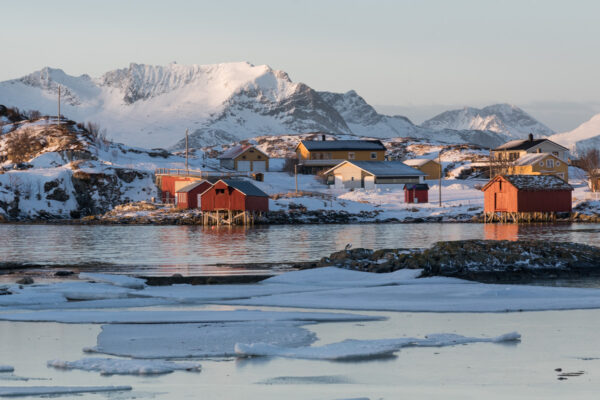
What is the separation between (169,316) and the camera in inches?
764

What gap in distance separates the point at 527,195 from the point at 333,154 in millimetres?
54032

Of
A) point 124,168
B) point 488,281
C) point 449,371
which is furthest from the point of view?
point 124,168

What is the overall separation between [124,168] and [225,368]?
283ft

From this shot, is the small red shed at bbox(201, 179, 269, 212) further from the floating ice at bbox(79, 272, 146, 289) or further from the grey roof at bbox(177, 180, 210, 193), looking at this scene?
the floating ice at bbox(79, 272, 146, 289)

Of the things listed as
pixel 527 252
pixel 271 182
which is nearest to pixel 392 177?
pixel 271 182

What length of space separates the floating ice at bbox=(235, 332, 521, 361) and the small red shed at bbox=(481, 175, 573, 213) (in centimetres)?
6641

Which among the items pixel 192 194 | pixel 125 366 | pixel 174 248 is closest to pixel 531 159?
pixel 192 194

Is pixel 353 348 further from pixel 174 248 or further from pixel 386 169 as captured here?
pixel 386 169

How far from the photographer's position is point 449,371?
1391 cm

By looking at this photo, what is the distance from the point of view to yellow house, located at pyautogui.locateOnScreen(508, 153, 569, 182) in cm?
11494

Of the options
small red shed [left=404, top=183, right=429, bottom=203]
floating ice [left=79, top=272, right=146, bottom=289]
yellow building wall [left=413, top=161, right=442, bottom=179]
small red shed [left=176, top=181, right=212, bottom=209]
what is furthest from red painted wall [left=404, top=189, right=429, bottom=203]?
floating ice [left=79, top=272, right=146, bottom=289]

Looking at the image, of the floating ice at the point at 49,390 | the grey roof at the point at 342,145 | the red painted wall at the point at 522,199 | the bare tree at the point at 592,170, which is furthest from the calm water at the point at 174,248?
the grey roof at the point at 342,145

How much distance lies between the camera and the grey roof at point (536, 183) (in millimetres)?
81188

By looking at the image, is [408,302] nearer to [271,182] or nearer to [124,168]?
[124,168]
